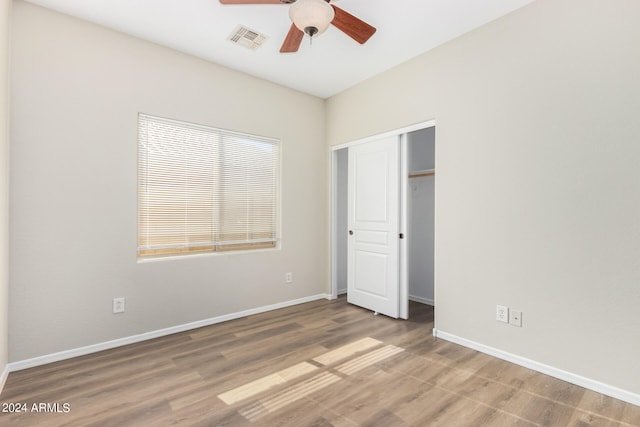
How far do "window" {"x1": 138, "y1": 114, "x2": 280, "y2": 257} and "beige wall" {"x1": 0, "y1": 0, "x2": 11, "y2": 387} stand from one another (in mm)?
879

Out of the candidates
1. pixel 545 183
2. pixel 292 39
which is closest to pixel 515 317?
pixel 545 183

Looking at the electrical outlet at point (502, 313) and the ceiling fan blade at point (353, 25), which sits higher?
the ceiling fan blade at point (353, 25)

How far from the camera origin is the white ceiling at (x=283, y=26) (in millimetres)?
2432

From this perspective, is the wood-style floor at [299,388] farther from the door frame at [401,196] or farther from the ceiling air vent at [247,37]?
the ceiling air vent at [247,37]

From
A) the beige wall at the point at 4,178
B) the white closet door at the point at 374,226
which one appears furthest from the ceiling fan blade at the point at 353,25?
the beige wall at the point at 4,178

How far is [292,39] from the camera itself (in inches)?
88.8

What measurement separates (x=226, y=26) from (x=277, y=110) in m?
1.26

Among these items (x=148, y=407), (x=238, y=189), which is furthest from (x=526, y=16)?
(x=148, y=407)

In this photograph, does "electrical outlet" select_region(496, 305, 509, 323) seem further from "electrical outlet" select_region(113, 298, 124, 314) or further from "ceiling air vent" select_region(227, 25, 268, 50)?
"electrical outlet" select_region(113, 298, 124, 314)

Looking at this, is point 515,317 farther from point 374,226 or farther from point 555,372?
point 374,226

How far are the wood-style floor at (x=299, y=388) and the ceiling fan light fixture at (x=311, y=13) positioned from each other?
2281 millimetres

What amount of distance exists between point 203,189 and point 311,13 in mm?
2160

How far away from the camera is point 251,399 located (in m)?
1.98

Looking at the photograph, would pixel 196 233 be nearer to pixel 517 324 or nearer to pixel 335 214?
pixel 335 214
